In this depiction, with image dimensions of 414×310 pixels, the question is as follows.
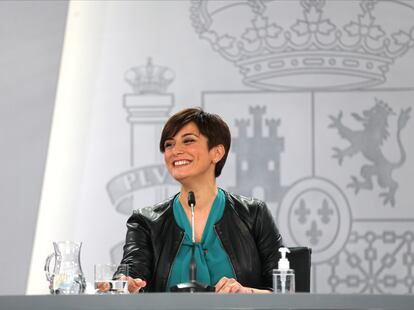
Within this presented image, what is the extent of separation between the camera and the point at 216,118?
3.32 meters

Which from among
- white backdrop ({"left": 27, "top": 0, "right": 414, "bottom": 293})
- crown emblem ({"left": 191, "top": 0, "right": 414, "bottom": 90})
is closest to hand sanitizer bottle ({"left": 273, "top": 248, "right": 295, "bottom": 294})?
white backdrop ({"left": 27, "top": 0, "right": 414, "bottom": 293})

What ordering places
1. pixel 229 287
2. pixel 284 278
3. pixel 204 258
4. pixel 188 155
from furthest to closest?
pixel 188 155, pixel 204 258, pixel 229 287, pixel 284 278

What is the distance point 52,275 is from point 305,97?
2.61 meters

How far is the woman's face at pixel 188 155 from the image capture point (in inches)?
127

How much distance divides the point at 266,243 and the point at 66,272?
3.00 feet

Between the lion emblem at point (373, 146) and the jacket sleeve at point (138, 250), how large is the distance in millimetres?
1921

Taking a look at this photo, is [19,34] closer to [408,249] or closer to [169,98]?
[169,98]

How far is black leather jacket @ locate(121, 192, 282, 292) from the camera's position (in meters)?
3.13

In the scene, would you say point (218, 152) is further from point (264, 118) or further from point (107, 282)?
point (264, 118)

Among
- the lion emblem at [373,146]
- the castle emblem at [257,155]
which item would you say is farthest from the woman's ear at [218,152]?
the lion emblem at [373,146]

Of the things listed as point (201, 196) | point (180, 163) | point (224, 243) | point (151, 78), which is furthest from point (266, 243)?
point (151, 78)

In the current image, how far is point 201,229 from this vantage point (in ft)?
10.5

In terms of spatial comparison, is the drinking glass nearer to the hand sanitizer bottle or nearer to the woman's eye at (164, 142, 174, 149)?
the hand sanitizer bottle

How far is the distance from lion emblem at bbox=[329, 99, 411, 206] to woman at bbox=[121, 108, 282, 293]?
5.54 ft
